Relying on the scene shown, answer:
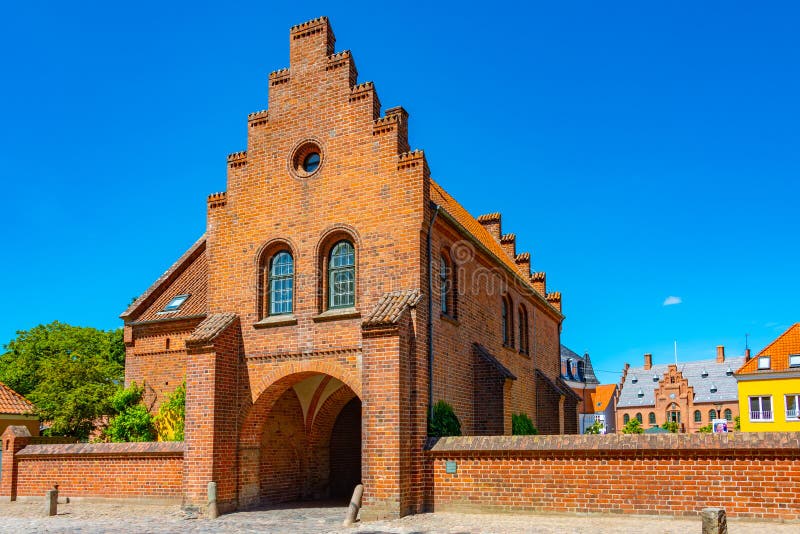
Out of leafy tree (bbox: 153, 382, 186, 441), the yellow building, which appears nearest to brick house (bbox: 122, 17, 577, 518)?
leafy tree (bbox: 153, 382, 186, 441)

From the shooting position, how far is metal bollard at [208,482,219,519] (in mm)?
15875

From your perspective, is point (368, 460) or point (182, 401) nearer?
point (368, 460)

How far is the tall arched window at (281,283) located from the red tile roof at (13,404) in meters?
13.0

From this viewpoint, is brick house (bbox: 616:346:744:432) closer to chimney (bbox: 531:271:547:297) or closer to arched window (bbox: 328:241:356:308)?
chimney (bbox: 531:271:547:297)

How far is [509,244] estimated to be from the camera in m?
31.6

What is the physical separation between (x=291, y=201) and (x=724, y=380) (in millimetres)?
78094

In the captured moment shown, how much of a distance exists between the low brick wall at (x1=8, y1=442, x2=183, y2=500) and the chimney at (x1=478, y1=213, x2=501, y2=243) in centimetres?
1824

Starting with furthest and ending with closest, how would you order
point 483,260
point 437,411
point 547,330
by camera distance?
point 547,330, point 483,260, point 437,411

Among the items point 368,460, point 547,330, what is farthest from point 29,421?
point 547,330

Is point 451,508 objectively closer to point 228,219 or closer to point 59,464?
point 228,219

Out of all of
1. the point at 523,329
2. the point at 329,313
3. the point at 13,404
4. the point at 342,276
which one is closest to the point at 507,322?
the point at 523,329

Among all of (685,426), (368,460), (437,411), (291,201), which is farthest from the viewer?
(685,426)

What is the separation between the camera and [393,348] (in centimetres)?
1505

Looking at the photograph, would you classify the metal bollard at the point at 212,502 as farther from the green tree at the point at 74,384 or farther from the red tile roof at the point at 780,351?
the red tile roof at the point at 780,351
